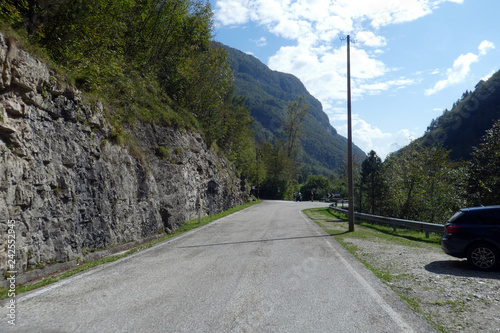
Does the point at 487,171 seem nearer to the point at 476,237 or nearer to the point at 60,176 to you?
the point at 476,237

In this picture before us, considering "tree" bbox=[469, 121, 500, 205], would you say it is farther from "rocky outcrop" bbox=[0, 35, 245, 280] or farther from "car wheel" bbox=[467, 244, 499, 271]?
"rocky outcrop" bbox=[0, 35, 245, 280]

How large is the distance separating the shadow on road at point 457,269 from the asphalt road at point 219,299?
1773mm

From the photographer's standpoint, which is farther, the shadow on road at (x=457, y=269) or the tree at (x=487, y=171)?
the tree at (x=487, y=171)

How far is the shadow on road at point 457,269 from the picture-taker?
6.46m

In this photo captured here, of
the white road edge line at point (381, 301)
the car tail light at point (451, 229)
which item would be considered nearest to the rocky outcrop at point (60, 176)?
the white road edge line at point (381, 301)

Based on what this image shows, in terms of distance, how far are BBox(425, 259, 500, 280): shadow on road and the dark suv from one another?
0.22m

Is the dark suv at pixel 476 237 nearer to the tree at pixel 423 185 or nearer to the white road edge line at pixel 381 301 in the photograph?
the white road edge line at pixel 381 301

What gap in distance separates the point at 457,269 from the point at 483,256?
2.02 feet

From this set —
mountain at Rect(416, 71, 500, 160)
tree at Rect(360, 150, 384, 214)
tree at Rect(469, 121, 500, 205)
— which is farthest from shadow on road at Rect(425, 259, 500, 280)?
mountain at Rect(416, 71, 500, 160)

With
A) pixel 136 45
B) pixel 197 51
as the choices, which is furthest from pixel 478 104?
pixel 136 45

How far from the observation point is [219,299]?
475cm

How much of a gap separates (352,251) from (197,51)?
22653 mm

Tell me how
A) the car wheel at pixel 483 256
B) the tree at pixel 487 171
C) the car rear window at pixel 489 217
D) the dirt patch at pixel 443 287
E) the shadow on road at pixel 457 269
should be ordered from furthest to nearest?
1. the tree at pixel 487 171
2. the car rear window at pixel 489 217
3. the car wheel at pixel 483 256
4. the shadow on road at pixel 457 269
5. the dirt patch at pixel 443 287

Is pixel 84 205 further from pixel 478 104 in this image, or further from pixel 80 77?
pixel 478 104
